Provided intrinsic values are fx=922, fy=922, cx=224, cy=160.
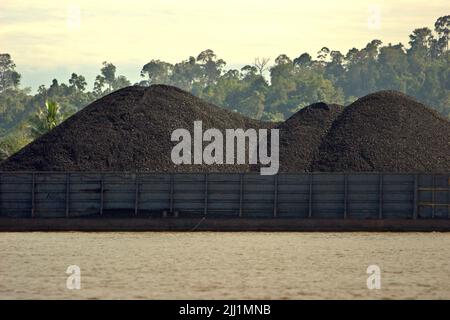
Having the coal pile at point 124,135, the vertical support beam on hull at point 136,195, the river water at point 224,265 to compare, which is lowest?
the river water at point 224,265

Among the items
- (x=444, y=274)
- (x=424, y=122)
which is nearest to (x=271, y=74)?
(x=424, y=122)

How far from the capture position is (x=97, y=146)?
141 feet

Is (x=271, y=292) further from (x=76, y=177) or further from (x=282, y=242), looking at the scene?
(x=76, y=177)

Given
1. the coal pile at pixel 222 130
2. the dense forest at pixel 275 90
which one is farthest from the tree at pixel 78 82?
the coal pile at pixel 222 130

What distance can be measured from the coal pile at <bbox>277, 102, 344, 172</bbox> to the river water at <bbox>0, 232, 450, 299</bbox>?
11.1 m

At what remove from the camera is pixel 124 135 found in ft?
144

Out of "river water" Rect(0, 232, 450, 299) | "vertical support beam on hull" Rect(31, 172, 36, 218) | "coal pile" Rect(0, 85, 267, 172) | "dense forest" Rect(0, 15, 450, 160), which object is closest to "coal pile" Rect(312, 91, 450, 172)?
"coal pile" Rect(0, 85, 267, 172)

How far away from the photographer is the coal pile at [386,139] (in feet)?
138

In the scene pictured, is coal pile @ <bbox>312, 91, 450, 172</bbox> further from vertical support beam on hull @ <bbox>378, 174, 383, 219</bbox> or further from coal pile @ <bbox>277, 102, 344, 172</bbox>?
vertical support beam on hull @ <bbox>378, 174, 383, 219</bbox>

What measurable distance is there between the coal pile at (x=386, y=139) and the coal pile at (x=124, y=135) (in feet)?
15.6

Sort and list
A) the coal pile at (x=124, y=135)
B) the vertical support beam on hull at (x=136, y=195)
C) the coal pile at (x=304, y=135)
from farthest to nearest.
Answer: the coal pile at (x=304, y=135), the coal pile at (x=124, y=135), the vertical support beam on hull at (x=136, y=195)

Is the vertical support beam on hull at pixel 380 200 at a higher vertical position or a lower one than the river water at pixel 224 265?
A: higher

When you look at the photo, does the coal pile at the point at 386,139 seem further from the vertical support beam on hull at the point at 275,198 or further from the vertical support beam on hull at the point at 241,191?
the vertical support beam on hull at the point at 241,191

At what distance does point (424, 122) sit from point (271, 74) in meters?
135
